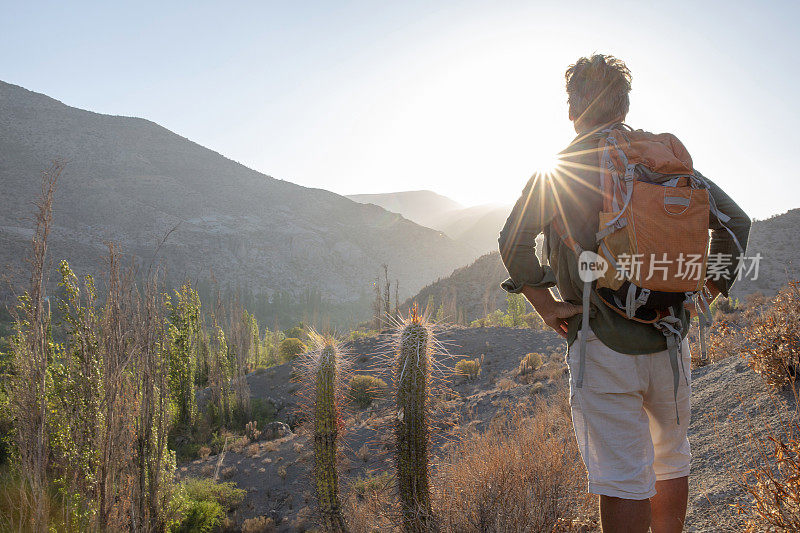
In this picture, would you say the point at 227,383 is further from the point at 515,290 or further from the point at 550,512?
the point at 515,290

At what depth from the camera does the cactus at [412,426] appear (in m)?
3.83

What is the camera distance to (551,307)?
167cm

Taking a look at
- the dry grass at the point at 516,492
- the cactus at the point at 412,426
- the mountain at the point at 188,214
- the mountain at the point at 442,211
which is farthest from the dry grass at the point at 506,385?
the mountain at the point at 442,211

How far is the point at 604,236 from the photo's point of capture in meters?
1.50

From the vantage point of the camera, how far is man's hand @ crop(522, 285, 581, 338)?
1.64m

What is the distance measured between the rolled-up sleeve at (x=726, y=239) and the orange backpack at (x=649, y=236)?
0.24m

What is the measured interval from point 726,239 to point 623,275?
634 mm

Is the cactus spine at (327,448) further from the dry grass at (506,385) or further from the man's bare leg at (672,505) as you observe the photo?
the dry grass at (506,385)

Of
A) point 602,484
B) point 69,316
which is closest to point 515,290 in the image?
point 602,484

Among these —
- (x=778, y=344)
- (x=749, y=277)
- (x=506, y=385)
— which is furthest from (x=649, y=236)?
(x=749, y=277)

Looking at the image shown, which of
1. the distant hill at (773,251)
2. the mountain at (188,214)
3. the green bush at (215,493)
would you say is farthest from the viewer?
the mountain at (188,214)

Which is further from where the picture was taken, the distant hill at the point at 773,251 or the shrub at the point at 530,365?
the distant hill at the point at 773,251

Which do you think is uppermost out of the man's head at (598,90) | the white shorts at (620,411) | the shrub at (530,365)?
the man's head at (598,90)

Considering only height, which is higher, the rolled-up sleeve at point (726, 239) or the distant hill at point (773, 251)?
the distant hill at point (773, 251)
